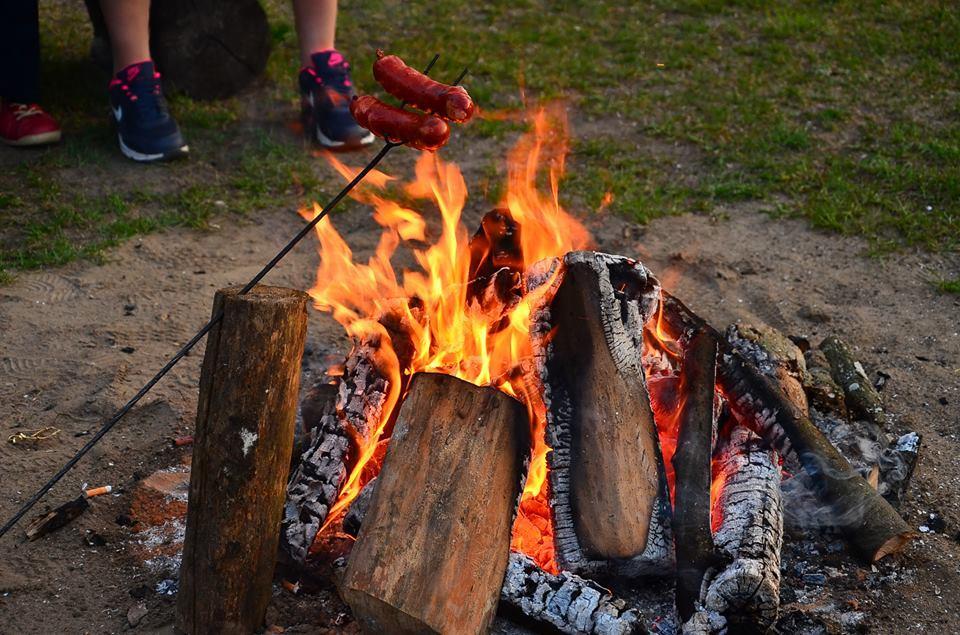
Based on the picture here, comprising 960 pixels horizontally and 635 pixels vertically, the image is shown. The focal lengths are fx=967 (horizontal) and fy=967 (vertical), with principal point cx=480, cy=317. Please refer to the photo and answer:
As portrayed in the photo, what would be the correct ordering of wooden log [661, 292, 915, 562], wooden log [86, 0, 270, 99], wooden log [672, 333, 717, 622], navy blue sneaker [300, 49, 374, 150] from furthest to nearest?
wooden log [86, 0, 270, 99]
navy blue sneaker [300, 49, 374, 150]
wooden log [661, 292, 915, 562]
wooden log [672, 333, 717, 622]

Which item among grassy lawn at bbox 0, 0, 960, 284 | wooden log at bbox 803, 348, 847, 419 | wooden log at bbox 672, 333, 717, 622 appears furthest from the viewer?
grassy lawn at bbox 0, 0, 960, 284

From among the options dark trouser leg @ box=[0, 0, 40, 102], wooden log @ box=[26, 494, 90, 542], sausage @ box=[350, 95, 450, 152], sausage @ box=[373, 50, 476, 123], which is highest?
sausage @ box=[373, 50, 476, 123]

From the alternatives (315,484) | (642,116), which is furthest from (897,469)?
(642,116)

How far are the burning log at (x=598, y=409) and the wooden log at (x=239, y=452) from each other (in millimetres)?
875

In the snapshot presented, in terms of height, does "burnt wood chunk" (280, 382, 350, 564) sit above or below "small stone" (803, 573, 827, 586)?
above

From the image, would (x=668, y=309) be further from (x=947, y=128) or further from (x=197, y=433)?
(x=947, y=128)

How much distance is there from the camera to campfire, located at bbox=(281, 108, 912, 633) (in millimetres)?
2732

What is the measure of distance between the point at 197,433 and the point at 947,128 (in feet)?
18.2

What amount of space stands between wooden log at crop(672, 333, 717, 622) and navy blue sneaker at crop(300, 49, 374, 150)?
3452mm

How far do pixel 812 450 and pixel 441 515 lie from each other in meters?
1.32

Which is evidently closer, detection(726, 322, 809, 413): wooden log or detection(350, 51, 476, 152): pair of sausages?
detection(350, 51, 476, 152): pair of sausages

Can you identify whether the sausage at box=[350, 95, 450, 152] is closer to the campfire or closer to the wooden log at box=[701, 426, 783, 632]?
the campfire

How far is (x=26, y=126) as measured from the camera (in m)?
5.98

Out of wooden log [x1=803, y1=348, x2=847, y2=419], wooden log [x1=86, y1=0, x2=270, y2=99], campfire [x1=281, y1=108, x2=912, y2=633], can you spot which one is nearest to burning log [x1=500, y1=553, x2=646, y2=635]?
campfire [x1=281, y1=108, x2=912, y2=633]
